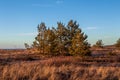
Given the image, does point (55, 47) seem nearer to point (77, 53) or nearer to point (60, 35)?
point (60, 35)

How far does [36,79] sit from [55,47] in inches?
1581

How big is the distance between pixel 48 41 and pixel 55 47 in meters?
2.31

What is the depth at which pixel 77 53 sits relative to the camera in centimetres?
4547

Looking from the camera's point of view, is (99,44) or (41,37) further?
(99,44)

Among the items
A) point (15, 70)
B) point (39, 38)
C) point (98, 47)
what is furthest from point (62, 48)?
point (98, 47)

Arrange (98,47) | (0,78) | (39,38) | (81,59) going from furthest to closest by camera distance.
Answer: (98,47), (39,38), (81,59), (0,78)

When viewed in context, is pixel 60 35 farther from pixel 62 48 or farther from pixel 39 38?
pixel 39 38

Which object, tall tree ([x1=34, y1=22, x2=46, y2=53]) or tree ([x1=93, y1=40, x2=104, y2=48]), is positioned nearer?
tall tree ([x1=34, y1=22, x2=46, y2=53])

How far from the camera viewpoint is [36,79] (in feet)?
46.6

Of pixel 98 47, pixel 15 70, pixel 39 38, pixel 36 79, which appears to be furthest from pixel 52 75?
pixel 98 47

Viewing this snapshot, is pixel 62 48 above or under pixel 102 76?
above

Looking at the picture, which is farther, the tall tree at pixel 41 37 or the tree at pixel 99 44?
the tree at pixel 99 44

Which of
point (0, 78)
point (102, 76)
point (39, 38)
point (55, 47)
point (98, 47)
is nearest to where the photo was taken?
point (0, 78)

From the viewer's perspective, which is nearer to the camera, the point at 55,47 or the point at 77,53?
the point at 77,53
